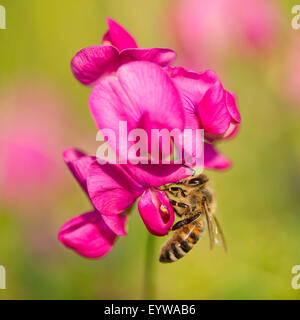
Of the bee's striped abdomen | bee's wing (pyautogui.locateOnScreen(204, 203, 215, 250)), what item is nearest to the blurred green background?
the bee's striped abdomen

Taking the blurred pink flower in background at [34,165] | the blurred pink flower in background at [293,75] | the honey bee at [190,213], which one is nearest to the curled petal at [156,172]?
the honey bee at [190,213]

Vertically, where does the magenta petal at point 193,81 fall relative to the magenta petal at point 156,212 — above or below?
above

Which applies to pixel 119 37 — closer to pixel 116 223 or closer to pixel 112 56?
pixel 112 56

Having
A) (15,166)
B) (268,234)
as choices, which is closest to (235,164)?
(268,234)

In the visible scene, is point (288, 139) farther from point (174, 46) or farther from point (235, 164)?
point (174, 46)

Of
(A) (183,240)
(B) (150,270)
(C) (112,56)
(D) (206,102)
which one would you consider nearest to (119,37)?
(C) (112,56)

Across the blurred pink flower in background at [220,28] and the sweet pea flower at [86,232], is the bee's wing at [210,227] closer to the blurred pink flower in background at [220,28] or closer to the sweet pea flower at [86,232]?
the sweet pea flower at [86,232]
